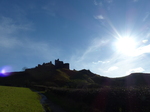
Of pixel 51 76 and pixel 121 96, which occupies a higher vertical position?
pixel 51 76

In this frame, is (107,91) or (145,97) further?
(107,91)

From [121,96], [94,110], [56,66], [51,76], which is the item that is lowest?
[94,110]

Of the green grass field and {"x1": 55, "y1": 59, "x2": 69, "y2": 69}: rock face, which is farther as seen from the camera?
{"x1": 55, "y1": 59, "x2": 69, "y2": 69}: rock face

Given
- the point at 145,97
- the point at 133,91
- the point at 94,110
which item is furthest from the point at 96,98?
the point at 145,97

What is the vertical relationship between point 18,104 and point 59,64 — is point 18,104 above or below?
below

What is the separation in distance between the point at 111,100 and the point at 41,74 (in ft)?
400

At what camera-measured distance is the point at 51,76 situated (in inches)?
4734

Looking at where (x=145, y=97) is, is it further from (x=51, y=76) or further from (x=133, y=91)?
(x=51, y=76)

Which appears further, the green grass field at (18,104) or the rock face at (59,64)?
the rock face at (59,64)

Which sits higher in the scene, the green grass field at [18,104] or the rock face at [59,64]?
the rock face at [59,64]

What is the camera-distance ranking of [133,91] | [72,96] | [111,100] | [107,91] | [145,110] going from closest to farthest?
[145,110] → [133,91] → [111,100] → [107,91] → [72,96]

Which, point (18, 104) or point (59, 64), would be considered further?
point (59, 64)

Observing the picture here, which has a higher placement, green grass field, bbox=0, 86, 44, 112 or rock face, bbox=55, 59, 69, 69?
rock face, bbox=55, 59, 69, 69

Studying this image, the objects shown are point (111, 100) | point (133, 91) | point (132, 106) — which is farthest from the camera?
point (111, 100)
